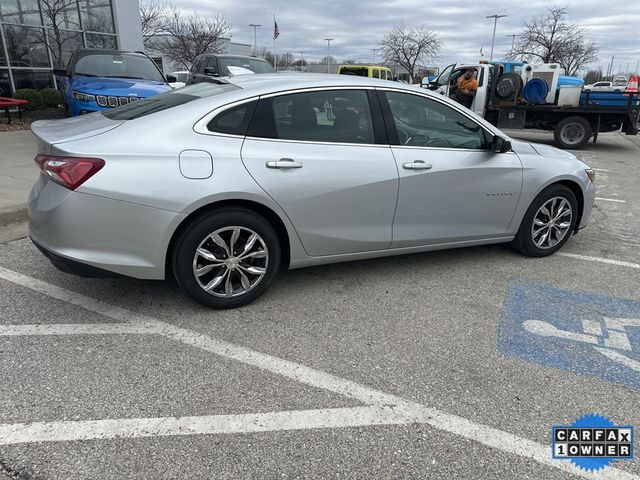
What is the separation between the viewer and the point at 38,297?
3.60 meters

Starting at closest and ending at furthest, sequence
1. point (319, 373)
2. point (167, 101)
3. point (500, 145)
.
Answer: point (319, 373), point (167, 101), point (500, 145)

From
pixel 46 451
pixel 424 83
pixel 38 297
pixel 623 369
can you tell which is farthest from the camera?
pixel 424 83

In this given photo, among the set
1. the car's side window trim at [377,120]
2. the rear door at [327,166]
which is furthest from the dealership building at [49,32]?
the car's side window trim at [377,120]

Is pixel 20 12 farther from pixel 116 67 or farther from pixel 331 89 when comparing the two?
pixel 331 89

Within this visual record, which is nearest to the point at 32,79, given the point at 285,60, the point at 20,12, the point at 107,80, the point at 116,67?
the point at 20,12

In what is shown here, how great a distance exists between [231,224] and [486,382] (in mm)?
1841

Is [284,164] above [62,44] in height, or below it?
below

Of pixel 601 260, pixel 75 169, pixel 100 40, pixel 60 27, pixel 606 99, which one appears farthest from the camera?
pixel 100 40

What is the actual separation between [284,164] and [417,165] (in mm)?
1085

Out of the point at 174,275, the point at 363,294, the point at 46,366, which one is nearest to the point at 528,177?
the point at 363,294

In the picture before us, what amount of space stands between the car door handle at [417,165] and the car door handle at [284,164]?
0.87 meters

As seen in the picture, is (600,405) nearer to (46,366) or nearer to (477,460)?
(477,460)

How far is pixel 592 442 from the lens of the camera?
2389 millimetres

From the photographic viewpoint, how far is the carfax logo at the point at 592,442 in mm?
2283
